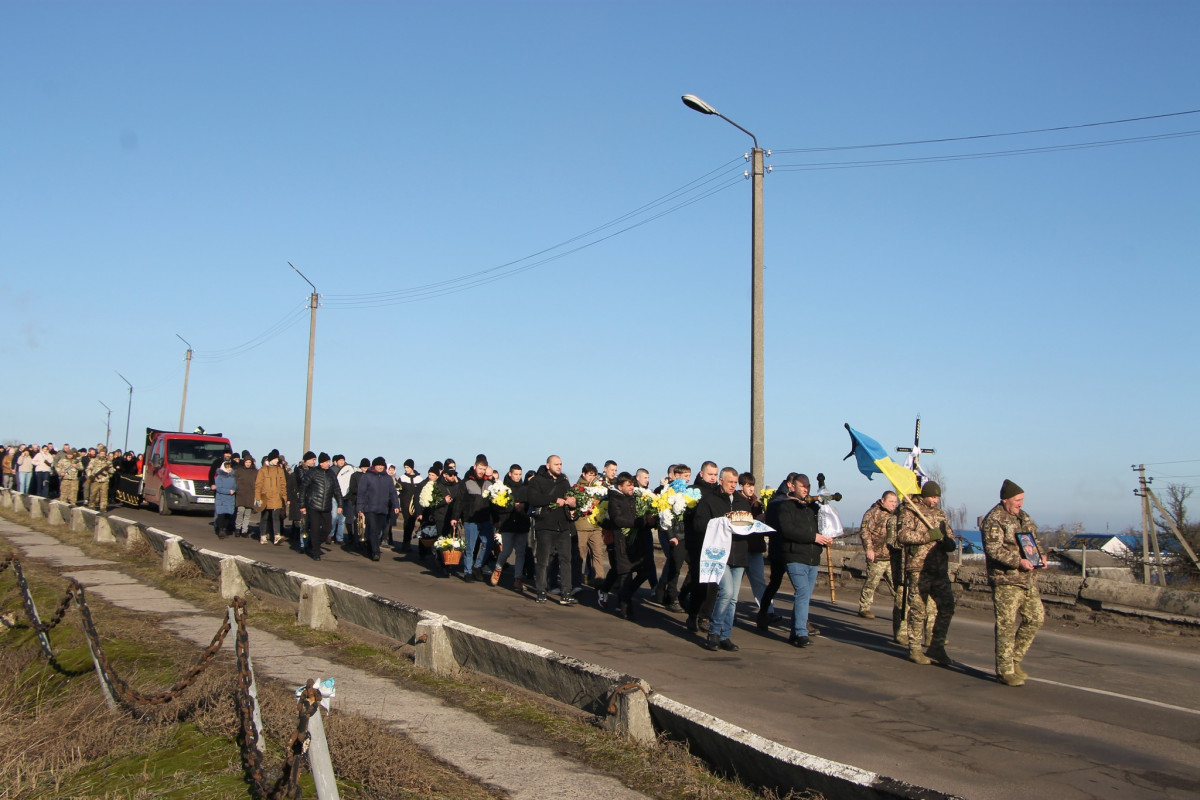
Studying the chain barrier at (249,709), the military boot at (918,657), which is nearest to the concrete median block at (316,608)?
the chain barrier at (249,709)

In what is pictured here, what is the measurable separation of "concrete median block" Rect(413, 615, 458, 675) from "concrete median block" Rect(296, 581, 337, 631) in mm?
2374

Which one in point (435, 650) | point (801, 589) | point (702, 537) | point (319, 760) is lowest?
point (435, 650)

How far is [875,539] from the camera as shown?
14164mm

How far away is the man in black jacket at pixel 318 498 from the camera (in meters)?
19.0

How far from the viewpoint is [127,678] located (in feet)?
30.2

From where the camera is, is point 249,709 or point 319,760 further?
point 249,709

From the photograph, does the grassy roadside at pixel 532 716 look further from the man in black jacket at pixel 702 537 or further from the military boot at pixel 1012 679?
the military boot at pixel 1012 679

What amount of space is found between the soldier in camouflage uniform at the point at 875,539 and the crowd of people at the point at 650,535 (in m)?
0.02

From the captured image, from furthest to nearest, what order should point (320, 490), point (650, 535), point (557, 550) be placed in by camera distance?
point (320, 490), point (557, 550), point (650, 535)

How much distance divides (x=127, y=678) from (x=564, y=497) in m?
6.34

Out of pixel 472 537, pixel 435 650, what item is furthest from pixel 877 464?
pixel 472 537

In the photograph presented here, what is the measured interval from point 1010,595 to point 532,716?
15.9ft

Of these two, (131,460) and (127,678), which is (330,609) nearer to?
(127,678)

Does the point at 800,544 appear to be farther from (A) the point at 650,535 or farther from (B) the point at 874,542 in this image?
(B) the point at 874,542
